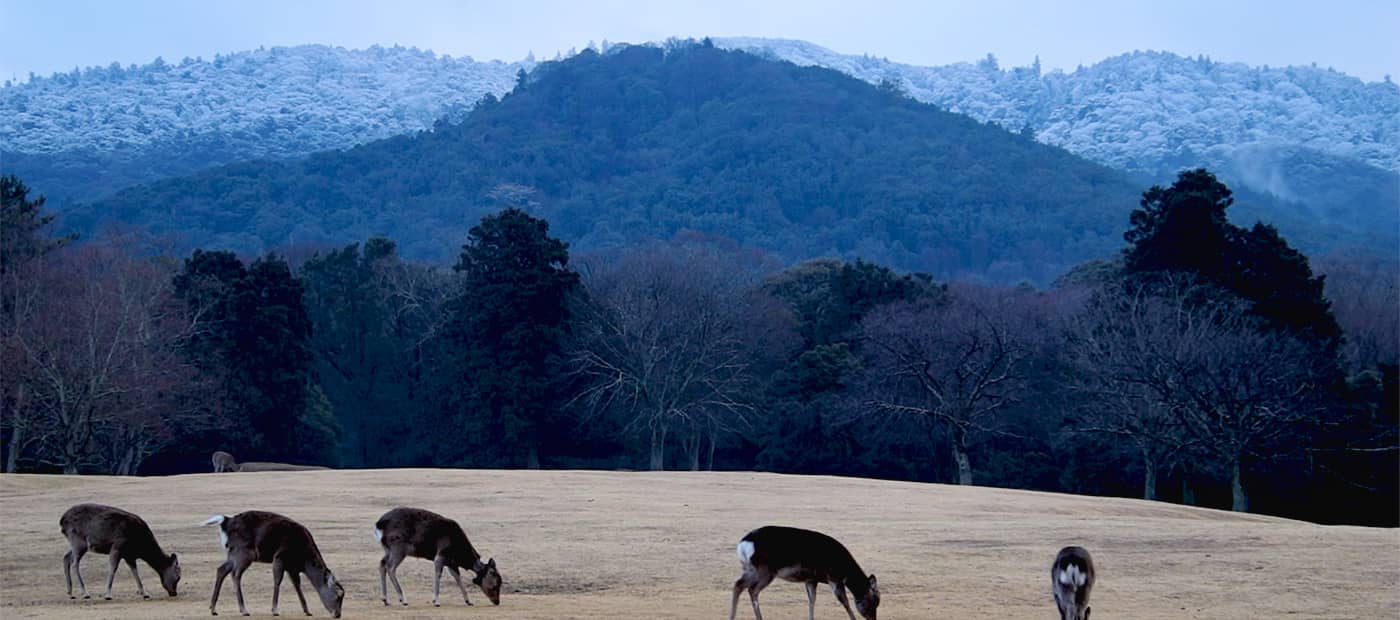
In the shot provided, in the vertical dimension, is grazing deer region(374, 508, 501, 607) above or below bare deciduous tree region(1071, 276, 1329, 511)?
below

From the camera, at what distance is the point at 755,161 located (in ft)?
548

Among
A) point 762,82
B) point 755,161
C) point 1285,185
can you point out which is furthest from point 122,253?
point 1285,185

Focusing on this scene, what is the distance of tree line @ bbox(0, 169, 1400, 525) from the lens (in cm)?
5253

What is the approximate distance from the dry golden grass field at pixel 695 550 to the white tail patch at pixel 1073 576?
7.28 ft

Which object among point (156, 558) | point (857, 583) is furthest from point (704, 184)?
point (857, 583)

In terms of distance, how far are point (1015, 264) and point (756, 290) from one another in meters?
67.5

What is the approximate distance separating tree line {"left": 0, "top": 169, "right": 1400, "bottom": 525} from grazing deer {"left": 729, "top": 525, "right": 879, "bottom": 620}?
109 ft

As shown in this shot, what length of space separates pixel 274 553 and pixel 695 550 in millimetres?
8402

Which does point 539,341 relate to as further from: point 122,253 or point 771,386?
point 122,253

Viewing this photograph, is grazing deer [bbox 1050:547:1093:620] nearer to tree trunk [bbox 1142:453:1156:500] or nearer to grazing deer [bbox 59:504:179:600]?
grazing deer [bbox 59:504:179:600]

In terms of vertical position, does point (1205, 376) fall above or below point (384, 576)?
above

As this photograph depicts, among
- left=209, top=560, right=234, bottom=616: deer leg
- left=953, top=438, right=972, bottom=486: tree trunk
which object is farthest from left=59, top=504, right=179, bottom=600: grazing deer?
left=953, top=438, right=972, bottom=486: tree trunk

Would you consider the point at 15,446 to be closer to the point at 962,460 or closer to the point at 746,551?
the point at 962,460

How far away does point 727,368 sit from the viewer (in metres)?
71.1
